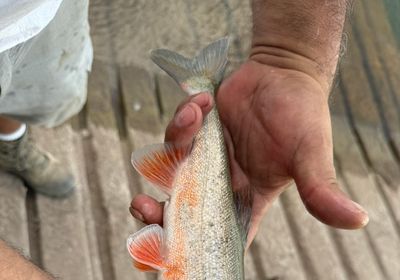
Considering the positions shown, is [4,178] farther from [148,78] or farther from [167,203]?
[167,203]

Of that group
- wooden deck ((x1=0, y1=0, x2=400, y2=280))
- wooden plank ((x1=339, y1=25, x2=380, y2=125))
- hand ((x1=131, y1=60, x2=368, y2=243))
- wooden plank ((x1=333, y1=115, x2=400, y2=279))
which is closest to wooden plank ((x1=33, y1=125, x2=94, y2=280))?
wooden deck ((x1=0, y1=0, x2=400, y2=280))

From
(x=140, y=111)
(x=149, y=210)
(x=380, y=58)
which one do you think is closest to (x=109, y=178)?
(x=140, y=111)

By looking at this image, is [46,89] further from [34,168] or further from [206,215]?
[206,215]

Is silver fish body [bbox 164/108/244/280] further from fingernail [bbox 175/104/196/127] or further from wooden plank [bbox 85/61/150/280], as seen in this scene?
wooden plank [bbox 85/61/150/280]

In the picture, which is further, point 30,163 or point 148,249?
point 30,163

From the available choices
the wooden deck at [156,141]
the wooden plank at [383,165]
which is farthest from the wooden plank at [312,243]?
the wooden plank at [383,165]

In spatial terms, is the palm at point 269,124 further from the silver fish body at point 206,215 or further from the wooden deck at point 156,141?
the wooden deck at point 156,141
